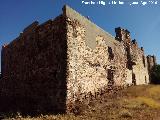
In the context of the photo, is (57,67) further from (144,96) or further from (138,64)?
(138,64)

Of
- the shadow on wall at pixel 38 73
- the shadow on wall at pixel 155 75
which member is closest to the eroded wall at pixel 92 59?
the shadow on wall at pixel 38 73

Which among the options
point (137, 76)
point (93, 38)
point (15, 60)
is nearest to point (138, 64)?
point (137, 76)

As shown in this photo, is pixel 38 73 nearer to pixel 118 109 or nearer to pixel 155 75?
pixel 118 109

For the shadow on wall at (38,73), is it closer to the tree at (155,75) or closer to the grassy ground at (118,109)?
the grassy ground at (118,109)

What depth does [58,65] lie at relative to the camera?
15062 mm

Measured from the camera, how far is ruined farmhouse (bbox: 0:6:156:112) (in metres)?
14.9

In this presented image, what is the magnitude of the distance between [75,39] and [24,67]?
5105 millimetres

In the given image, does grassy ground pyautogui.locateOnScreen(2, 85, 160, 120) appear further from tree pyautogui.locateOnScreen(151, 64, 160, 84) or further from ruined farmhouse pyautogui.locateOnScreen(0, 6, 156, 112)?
tree pyautogui.locateOnScreen(151, 64, 160, 84)

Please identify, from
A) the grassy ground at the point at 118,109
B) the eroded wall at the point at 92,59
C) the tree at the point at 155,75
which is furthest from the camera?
the tree at the point at 155,75

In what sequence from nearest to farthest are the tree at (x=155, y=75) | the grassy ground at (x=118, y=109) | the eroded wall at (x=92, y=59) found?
the grassy ground at (x=118, y=109), the eroded wall at (x=92, y=59), the tree at (x=155, y=75)

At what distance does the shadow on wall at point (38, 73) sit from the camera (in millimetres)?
14852

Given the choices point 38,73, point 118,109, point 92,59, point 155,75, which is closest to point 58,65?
point 38,73

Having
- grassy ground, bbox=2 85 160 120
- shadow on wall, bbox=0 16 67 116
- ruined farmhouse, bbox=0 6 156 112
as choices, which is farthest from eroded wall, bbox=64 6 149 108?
grassy ground, bbox=2 85 160 120

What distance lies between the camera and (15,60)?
20297 mm
